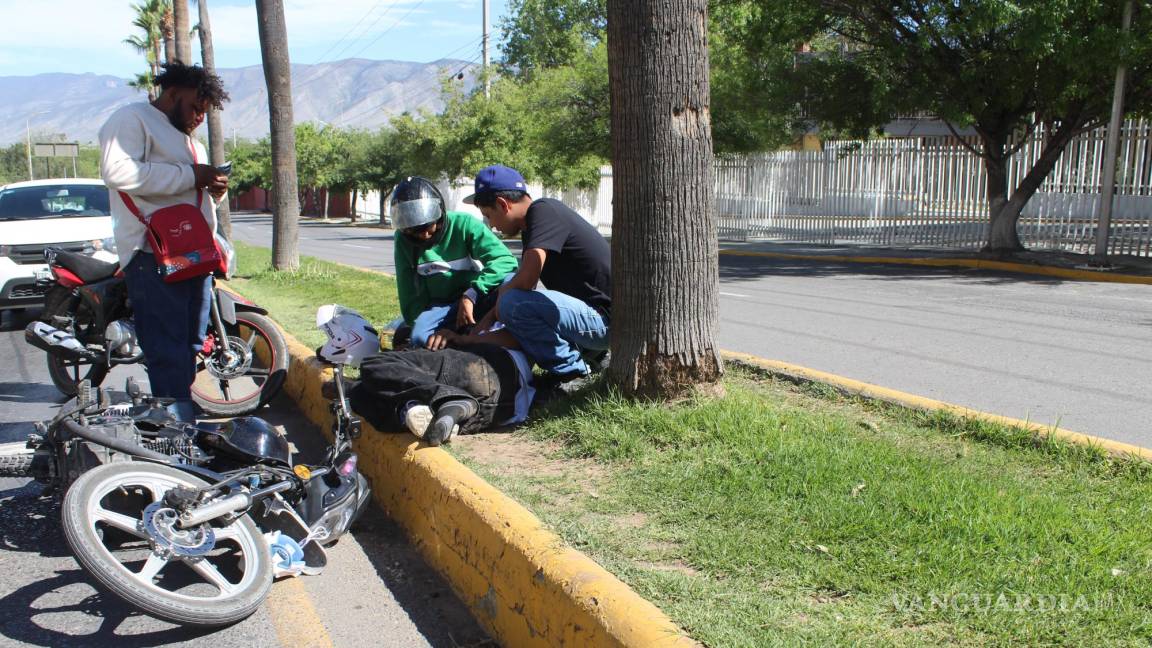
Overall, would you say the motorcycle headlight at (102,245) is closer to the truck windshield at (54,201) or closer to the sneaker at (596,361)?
the truck windshield at (54,201)

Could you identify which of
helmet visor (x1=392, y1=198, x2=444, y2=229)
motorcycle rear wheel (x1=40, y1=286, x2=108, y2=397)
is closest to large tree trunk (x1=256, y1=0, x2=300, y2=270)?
motorcycle rear wheel (x1=40, y1=286, x2=108, y2=397)

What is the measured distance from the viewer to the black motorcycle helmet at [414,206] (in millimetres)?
5164

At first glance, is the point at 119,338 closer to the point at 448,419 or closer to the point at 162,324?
the point at 162,324

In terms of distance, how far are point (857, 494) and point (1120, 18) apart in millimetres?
13157

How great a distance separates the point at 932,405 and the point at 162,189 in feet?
12.9

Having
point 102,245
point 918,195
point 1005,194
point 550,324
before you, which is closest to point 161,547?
point 550,324

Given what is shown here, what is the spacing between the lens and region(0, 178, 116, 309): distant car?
9594 mm

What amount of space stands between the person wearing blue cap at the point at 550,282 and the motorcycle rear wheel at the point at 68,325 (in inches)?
115

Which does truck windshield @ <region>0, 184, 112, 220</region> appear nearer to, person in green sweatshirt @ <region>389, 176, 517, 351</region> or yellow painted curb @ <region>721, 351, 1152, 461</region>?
person in green sweatshirt @ <region>389, 176, 517, 351</region>

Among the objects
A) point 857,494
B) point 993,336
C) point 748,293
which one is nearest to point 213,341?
point 857,494

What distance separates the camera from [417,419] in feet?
13.4

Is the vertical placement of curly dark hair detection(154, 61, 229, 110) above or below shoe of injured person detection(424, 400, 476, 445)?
above

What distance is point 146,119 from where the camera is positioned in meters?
4.43

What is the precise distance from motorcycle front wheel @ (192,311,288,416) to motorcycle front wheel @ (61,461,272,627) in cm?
235
